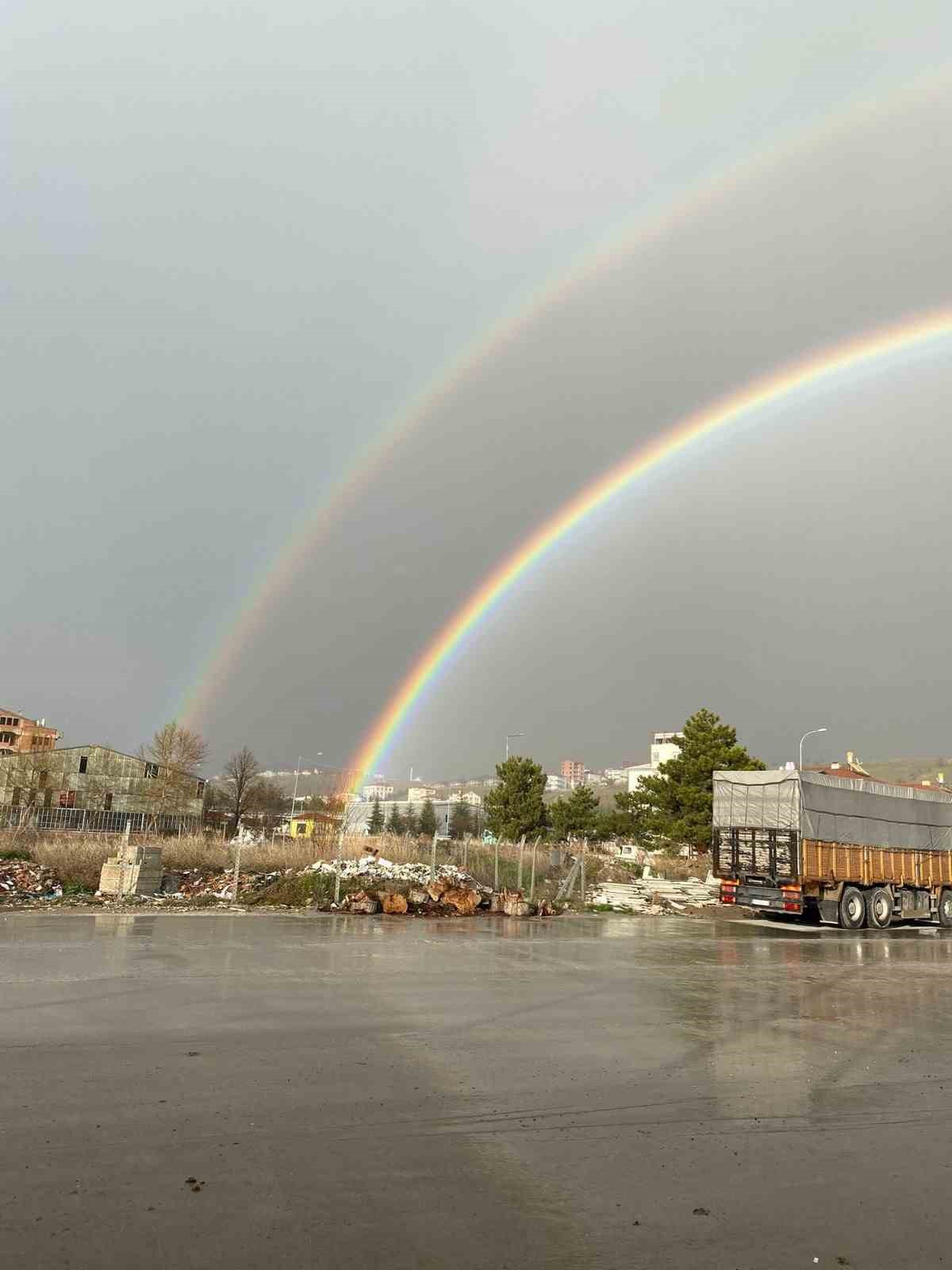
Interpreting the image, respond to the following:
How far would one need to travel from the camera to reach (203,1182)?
183 inches

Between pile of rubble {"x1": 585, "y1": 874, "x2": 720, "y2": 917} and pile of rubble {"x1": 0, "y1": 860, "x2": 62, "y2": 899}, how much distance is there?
46.5 ft

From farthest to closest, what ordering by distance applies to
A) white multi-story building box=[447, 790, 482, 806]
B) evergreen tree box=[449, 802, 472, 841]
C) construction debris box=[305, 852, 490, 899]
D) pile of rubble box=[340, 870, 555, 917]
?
white multi-story building box=[447, 790, 482, 806] < evergreen tree box=[449, 802, 472, 841] < construction debris box=[305, 852, 490, 899] < pile of rubble box=[340, 870, 555, 917]

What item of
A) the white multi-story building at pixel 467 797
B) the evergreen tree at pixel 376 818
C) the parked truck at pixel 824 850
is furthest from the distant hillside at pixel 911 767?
the parked truck at pixel 824 850

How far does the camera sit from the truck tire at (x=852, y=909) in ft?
76.1

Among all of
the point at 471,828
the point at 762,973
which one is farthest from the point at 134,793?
the point at 762,973

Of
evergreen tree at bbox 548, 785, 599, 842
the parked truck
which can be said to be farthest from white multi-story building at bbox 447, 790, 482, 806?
A: the parked truck

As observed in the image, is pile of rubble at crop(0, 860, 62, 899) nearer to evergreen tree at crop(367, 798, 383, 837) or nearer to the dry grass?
the dry grass

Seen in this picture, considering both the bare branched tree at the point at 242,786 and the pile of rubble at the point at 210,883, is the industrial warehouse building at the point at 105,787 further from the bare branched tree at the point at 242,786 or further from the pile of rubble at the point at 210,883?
the pile of rubble at the point at 210,883

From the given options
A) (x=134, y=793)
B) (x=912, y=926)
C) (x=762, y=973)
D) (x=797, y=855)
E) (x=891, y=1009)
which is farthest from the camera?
(x=134, y=793)

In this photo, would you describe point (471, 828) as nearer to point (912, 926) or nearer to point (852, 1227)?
point (912, 926)

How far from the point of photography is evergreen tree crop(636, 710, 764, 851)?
4075 centimetres

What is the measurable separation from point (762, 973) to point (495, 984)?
15.4 feet

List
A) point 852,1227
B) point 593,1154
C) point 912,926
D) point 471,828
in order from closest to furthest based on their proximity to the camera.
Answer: point 852,1227
point 593,1154
point 912,926
point 471,828

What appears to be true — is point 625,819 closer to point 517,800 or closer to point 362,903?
point 517,800
